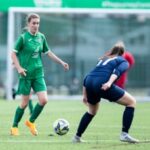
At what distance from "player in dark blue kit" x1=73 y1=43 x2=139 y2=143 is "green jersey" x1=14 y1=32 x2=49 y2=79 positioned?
1.84 metres

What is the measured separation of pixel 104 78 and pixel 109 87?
18cm

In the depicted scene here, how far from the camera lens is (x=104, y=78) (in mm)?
12477

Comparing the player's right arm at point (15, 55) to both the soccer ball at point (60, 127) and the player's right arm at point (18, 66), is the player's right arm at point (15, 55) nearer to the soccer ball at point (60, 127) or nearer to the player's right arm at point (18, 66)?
the player's right arm at point (18, 66)

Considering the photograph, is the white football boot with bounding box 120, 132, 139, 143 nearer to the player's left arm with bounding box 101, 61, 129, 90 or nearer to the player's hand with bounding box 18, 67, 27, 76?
the player's left arm with bounding box 101, 61, 129, 90

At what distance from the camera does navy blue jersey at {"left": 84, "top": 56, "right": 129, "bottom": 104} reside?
491 inches

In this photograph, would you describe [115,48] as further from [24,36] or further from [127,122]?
[24,36]

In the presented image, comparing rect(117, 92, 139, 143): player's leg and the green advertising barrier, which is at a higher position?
rect(117, 92, 139, 143): player's leg

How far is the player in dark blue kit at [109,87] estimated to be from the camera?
1246cm

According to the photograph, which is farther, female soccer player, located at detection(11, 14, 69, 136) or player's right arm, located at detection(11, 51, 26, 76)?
female soccer player, located at detection(11, 14, 69, 136)

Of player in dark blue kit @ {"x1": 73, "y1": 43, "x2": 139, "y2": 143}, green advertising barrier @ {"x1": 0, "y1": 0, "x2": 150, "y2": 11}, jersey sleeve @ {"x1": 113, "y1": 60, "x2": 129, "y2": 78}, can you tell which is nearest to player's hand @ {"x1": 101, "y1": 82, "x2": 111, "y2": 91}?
player in dark blue kit @ {"x1": 73, "y1": 43, "x2": 139, "y2": 143}

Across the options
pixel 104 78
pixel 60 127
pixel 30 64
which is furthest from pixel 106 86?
pixel 30 64

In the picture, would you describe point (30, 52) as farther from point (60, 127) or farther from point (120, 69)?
point (120, 69)

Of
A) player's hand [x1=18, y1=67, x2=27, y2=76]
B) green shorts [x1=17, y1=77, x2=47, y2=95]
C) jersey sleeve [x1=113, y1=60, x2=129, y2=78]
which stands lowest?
green shorts [x1=17, y1=77, x2=47, y2=95]

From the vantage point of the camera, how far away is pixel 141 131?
1530 cm
